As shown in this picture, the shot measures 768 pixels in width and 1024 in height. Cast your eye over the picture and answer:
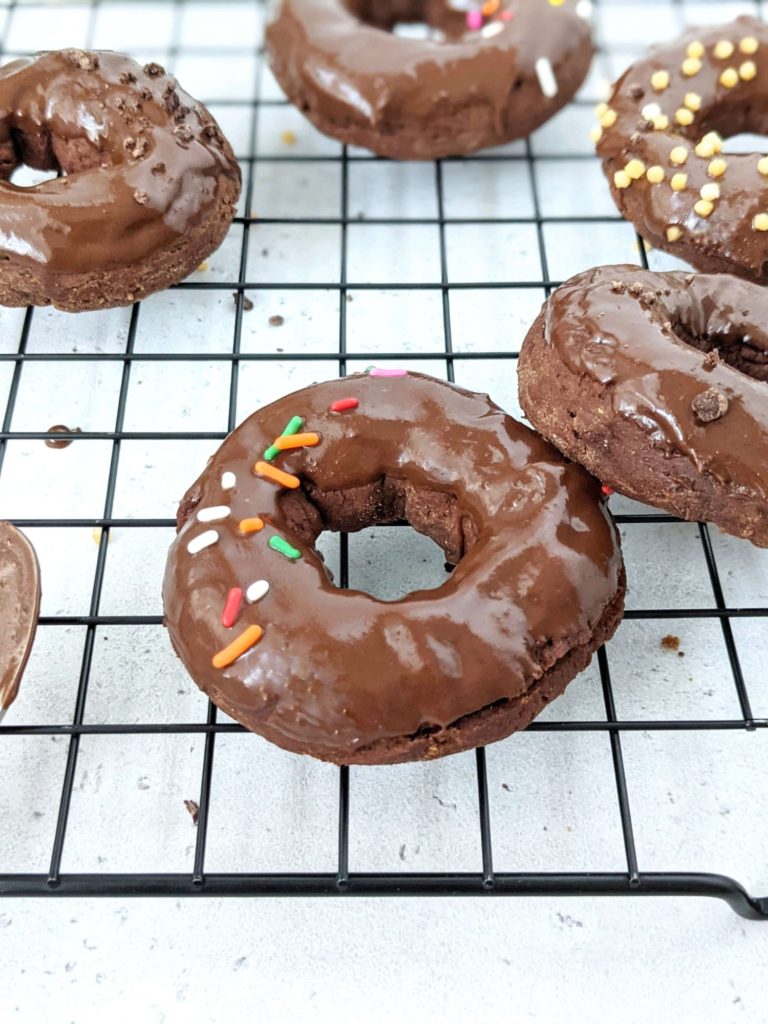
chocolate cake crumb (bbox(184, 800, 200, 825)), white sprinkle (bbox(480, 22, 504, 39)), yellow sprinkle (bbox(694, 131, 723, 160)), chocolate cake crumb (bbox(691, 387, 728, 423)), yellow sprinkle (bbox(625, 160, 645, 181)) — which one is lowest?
chocolate cake crumb (bbox(184, 800, 200, 825))

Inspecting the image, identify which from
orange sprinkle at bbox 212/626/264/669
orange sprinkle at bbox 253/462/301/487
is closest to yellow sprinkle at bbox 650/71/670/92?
orange sprinkle at bbox 253/462/301/487

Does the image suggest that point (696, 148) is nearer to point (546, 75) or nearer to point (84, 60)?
point (546, 75)

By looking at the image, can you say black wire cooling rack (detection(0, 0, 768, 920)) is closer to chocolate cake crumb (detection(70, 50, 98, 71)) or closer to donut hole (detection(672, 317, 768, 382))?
donut hole (detection(672, 317, 768, 382))

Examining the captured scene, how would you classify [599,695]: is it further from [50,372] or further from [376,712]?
[50,372]

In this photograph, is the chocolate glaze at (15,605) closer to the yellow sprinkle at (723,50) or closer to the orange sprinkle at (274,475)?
the orange sprinkle at (274,475)

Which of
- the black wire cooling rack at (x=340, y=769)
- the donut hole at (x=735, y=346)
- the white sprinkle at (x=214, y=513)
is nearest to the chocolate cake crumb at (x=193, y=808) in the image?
the black wire cooling rack at (x=340, y=769)

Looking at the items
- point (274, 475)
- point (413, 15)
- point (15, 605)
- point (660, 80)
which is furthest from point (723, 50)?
point (15, 605)
